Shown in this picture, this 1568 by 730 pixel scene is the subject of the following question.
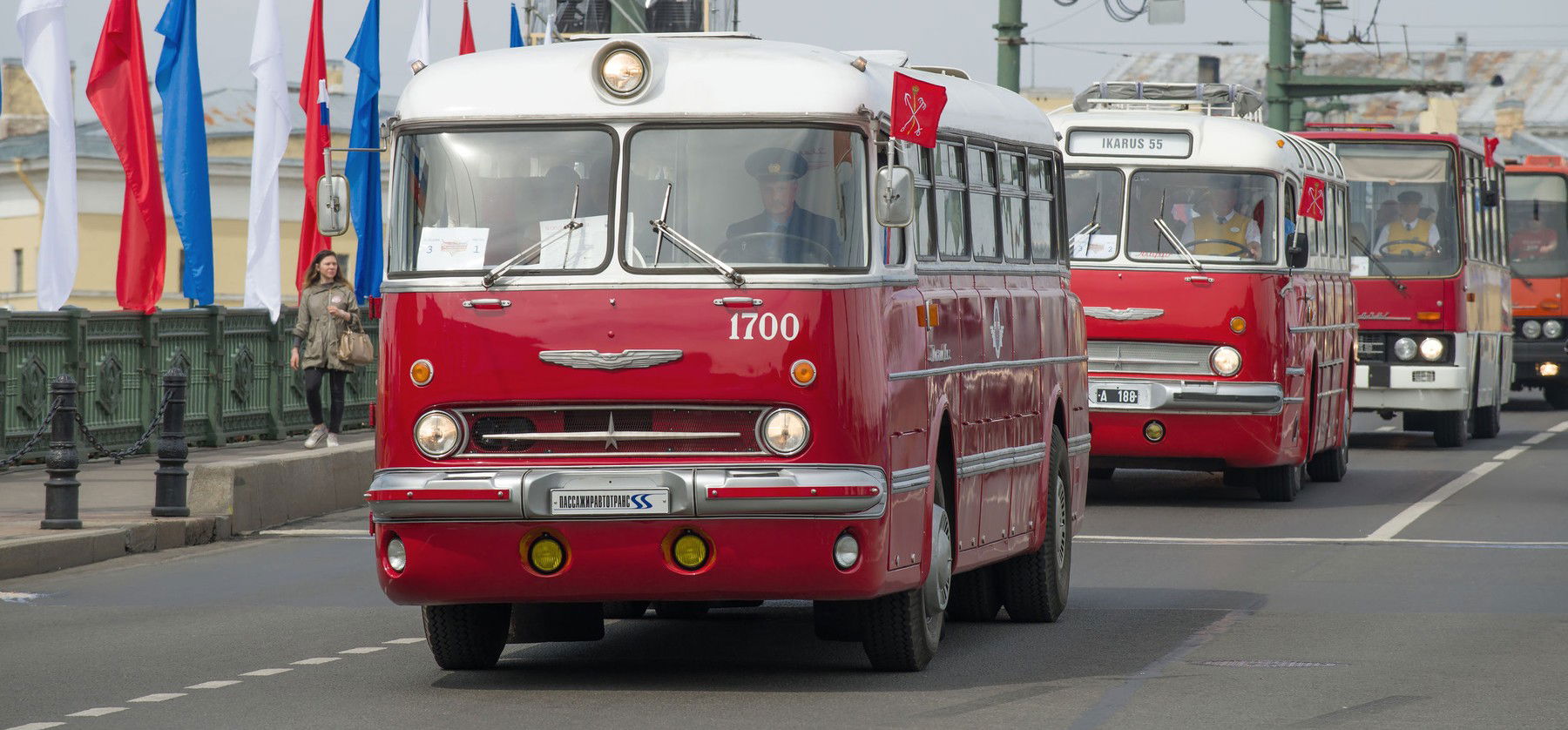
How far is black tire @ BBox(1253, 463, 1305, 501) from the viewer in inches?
799

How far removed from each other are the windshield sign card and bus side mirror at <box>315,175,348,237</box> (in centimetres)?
58

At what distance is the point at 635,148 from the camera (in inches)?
376

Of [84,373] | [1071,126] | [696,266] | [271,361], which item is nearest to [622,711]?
[696,266]

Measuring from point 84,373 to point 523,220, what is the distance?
13689mm

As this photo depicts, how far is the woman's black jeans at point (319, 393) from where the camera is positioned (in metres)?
22.7

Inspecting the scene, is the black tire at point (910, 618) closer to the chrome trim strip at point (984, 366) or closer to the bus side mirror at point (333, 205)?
the chrome trim strip at point (984, 366)

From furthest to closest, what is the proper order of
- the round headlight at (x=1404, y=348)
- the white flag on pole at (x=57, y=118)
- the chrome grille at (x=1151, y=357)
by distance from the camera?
the round headlight at (x=1404, y=348) < the white flag on pole at (x=57, y=118) < the chrome grille at (x=1151, y=357)

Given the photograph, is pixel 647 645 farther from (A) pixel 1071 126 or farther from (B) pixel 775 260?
(A) pixel 1071 126

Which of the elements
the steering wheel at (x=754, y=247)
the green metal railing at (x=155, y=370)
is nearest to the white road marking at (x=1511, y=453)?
the green metal railing at (x=155, y=370)

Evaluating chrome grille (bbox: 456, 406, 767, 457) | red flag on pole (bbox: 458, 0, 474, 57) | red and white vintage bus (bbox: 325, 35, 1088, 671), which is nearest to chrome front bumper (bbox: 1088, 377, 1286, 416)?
red and white vintage bus (bbox: 325, 35, 1088, 671)

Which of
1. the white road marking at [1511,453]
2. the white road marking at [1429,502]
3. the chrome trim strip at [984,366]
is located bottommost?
the white road marking at [1511,453]

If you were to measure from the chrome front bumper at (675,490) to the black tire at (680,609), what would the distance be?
285 cm

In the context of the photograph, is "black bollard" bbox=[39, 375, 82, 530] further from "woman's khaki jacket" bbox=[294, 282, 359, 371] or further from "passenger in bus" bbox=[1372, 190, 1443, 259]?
"passenger in bus" bbox=[1372, 190, 1443, 259]

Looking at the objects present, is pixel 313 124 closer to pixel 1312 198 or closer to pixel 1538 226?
pixel 1312 198
